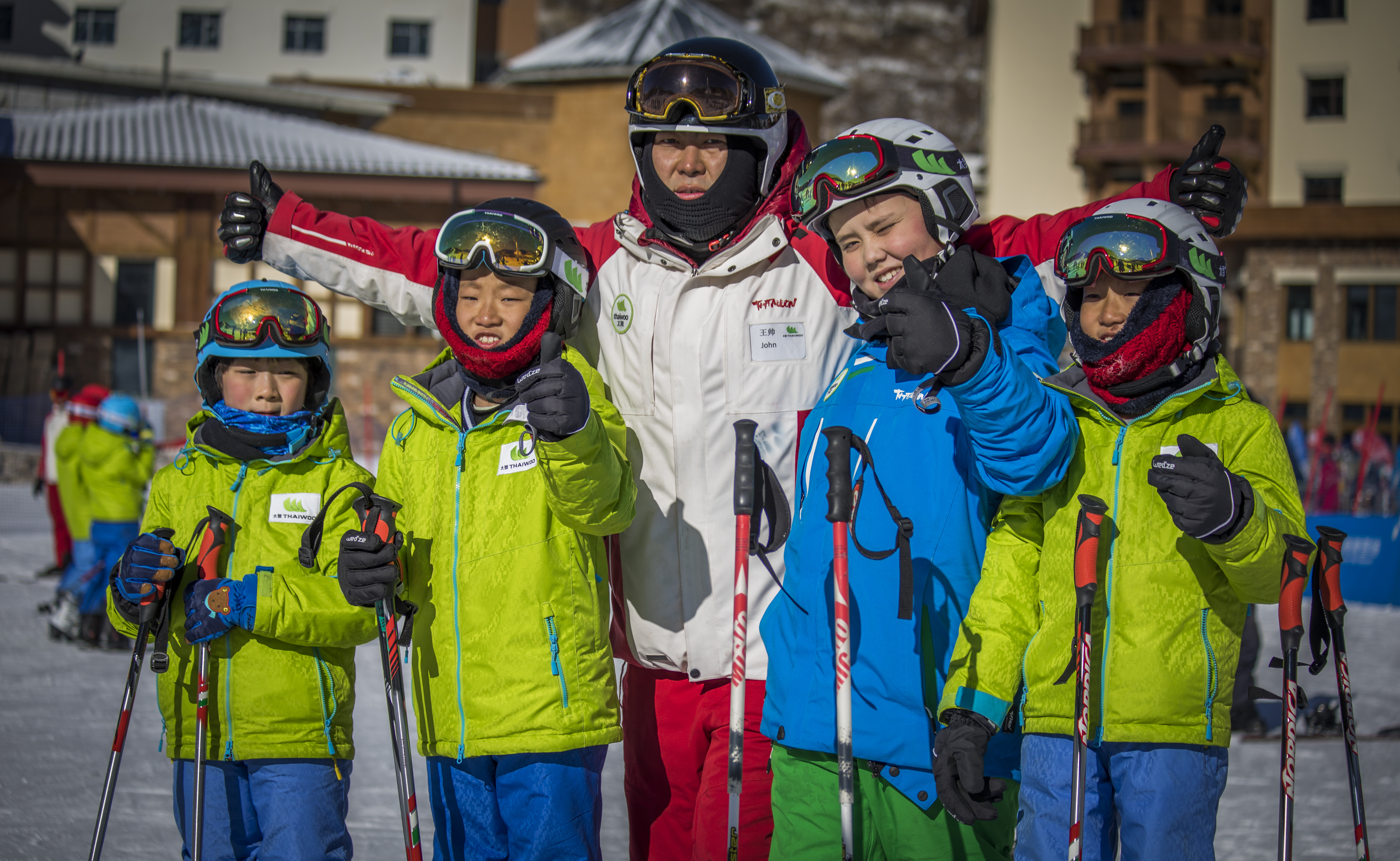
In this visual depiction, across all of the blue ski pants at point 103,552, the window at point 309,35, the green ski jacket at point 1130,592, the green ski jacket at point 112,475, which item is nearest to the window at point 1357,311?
the green ski jacket at point 112,475

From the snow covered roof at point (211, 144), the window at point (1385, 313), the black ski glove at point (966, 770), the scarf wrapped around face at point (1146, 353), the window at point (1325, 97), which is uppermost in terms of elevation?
the window at point (1325, 97)

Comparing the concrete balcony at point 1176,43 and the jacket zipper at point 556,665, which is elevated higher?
the concrete balcony at point 1176,43

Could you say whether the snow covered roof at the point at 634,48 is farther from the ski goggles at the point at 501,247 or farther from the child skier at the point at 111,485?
the ski goggles at the point at 501,247

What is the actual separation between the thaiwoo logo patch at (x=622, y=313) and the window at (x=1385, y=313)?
103 ft

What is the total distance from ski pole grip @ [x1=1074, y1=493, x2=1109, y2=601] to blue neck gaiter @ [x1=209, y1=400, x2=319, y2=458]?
6.91 ft

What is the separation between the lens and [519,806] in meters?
3.01

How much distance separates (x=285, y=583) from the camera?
10.7 feet

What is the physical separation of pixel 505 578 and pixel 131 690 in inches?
48.4

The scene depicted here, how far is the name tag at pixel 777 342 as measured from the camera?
3.39m

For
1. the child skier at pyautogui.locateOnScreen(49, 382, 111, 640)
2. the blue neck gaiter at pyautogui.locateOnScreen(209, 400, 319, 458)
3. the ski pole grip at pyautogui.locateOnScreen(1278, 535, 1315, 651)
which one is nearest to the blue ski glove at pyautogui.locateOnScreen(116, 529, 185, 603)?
the blue neck gaiter at pyautogui.locateOnScreen(209, 400, 319, 458)

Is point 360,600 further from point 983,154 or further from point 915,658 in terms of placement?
point 983,154

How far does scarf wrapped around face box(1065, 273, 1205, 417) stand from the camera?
2.81 metres

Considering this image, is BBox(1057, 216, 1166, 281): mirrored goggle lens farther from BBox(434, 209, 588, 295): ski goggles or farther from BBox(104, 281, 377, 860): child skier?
BBox(104, 281, 377, 860): child skier

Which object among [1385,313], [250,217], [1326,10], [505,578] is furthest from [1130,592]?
[1326,10]
